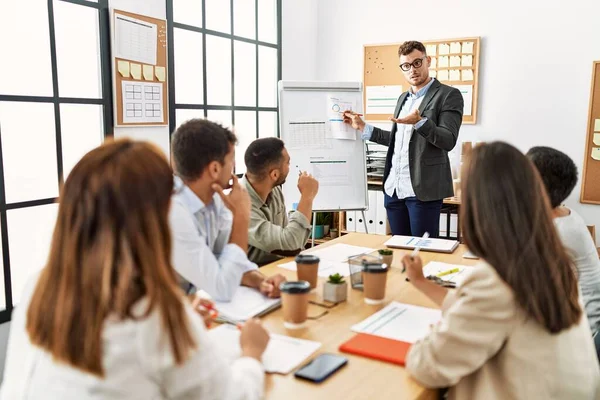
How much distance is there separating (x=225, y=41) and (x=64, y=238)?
135 inches

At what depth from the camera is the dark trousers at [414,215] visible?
10.5ft

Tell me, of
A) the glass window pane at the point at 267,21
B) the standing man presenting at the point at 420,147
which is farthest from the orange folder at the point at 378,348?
the glass window pane at the point at 267,21

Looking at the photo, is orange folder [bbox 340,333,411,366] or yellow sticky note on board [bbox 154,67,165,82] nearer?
orange folder [bbox 340,333,411,366]

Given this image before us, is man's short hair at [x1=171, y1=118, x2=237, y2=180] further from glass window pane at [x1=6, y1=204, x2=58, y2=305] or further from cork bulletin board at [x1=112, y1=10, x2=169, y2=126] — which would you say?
cork bulletin board at [x1=112, y1=10, x2=169, y2=126]

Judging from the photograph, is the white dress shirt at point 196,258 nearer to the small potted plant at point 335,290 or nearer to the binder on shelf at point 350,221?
the small potted plant at point 335,290

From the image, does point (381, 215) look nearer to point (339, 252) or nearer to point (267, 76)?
point (267, 76)

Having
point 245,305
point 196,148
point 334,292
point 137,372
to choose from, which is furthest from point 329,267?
point 137,372

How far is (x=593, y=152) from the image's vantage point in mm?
3775

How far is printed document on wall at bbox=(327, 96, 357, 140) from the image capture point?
3.51 m

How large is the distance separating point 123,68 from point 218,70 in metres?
1.05

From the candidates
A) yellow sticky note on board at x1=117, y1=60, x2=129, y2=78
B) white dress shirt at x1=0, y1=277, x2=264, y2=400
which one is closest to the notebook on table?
white dress shirt at x1=0, y1=277, x2=264, y2=400

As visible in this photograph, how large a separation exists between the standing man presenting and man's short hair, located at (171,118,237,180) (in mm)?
1548

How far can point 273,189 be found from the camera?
2443 mm

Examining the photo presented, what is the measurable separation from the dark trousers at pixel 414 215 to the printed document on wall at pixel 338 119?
0.49 m
